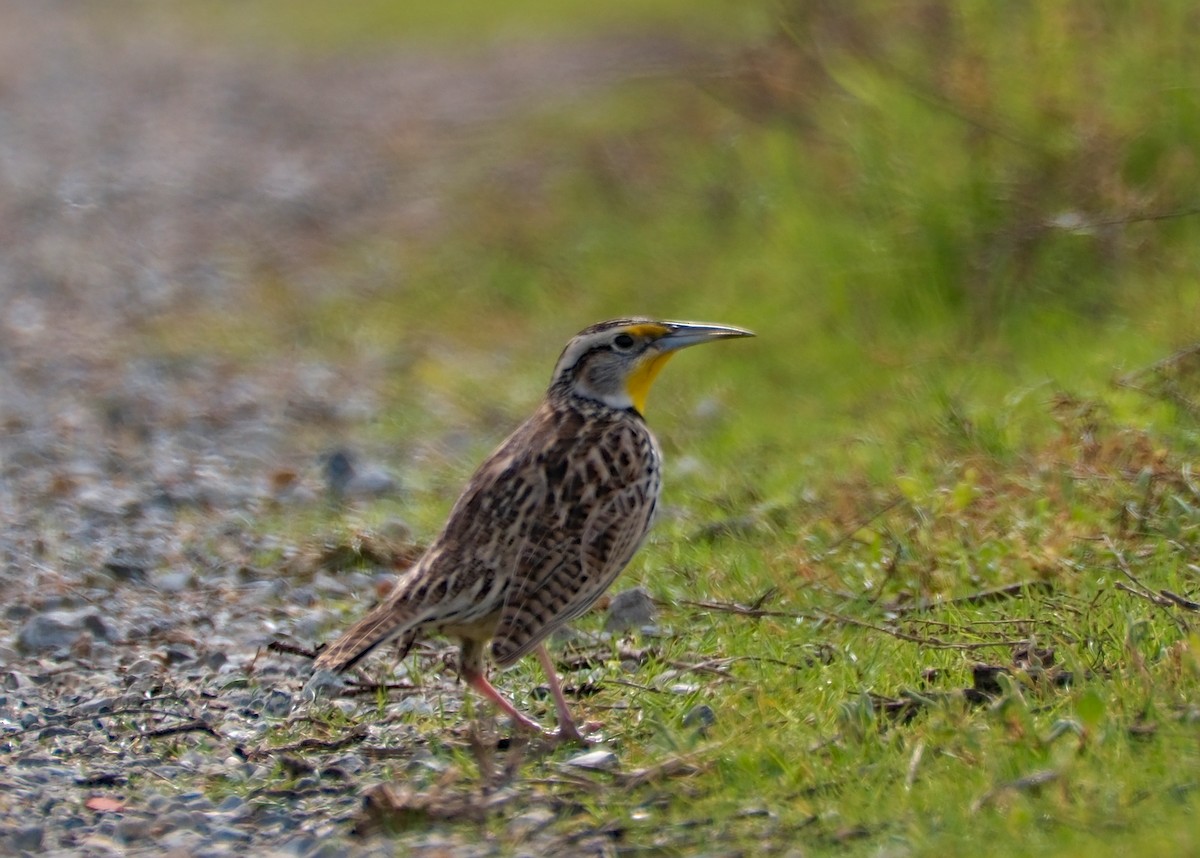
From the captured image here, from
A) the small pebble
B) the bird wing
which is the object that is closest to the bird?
the bird wing

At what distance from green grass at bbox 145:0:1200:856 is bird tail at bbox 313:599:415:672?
15.9 inches

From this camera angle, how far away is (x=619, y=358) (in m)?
6.72

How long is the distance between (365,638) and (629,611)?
1.46 metres

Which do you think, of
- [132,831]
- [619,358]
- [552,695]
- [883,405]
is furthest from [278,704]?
[883,405]

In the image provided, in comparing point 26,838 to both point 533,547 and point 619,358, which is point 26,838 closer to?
point 533,547

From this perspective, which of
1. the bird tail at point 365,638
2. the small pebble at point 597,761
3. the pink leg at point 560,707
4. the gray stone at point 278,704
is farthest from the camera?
the gray stone at point 278,704

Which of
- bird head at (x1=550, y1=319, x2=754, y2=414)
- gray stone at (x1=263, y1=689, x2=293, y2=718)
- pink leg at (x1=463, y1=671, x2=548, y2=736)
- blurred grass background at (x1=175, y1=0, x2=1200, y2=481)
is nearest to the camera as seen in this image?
pink leg at (x1=463, y1=671, x2=548, y2=736)

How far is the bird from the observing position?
5.86 metres

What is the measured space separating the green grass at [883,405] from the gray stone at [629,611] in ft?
0.29

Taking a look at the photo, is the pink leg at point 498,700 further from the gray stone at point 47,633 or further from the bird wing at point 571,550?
the gray stone at point 47,633

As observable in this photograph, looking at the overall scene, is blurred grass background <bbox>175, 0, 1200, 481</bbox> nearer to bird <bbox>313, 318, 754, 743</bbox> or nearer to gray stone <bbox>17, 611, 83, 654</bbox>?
bird <bbox>313, 318, 754, 743</bbox>

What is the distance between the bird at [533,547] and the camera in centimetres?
586

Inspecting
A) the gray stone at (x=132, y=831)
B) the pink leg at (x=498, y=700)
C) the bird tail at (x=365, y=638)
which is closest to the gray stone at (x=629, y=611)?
the pink leg at (x=498, y=700)

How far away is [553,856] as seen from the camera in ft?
16.5
